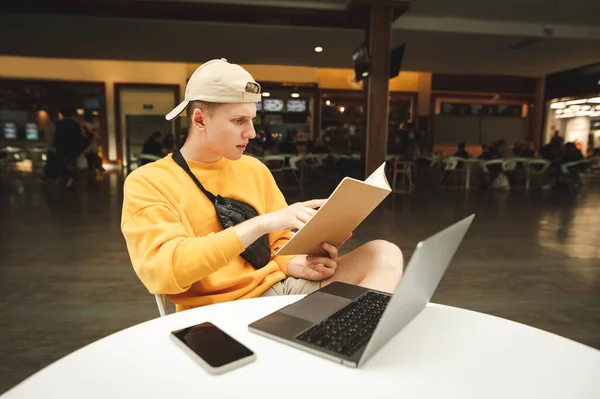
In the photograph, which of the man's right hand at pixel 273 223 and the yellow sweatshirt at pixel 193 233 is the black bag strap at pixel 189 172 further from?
the man's right hand at pixel 273 223

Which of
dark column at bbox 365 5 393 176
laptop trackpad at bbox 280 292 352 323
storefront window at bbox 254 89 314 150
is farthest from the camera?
storefront window at bbox 254 89 314 150

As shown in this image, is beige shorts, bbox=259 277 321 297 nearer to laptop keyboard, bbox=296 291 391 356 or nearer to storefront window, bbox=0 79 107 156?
laptop keyboard, bbox=296 291 391 356

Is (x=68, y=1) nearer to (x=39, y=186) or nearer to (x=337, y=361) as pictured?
(x=39, y=186)

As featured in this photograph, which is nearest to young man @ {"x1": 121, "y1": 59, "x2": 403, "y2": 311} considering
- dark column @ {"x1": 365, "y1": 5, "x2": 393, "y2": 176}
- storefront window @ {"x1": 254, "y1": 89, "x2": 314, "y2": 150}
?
dark column @ {"x1": 365, "y1": 5, "x2": 393, "y2": 176}

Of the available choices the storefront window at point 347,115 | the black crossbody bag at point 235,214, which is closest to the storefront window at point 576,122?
the storefront window at point 347,115

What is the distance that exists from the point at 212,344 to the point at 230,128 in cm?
70

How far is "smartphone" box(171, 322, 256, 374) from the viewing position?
2.45ft

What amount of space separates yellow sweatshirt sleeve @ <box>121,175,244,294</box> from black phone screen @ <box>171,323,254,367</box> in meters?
0.26

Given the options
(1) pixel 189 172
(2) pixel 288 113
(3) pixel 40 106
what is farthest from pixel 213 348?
(3) pixel 40 106

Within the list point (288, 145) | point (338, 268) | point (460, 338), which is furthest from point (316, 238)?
point (288, 145)

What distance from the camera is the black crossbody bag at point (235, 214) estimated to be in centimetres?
137

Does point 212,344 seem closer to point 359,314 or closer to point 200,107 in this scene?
point 359,314

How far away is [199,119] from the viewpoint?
53.2 inches

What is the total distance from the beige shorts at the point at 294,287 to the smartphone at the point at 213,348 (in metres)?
0.63
